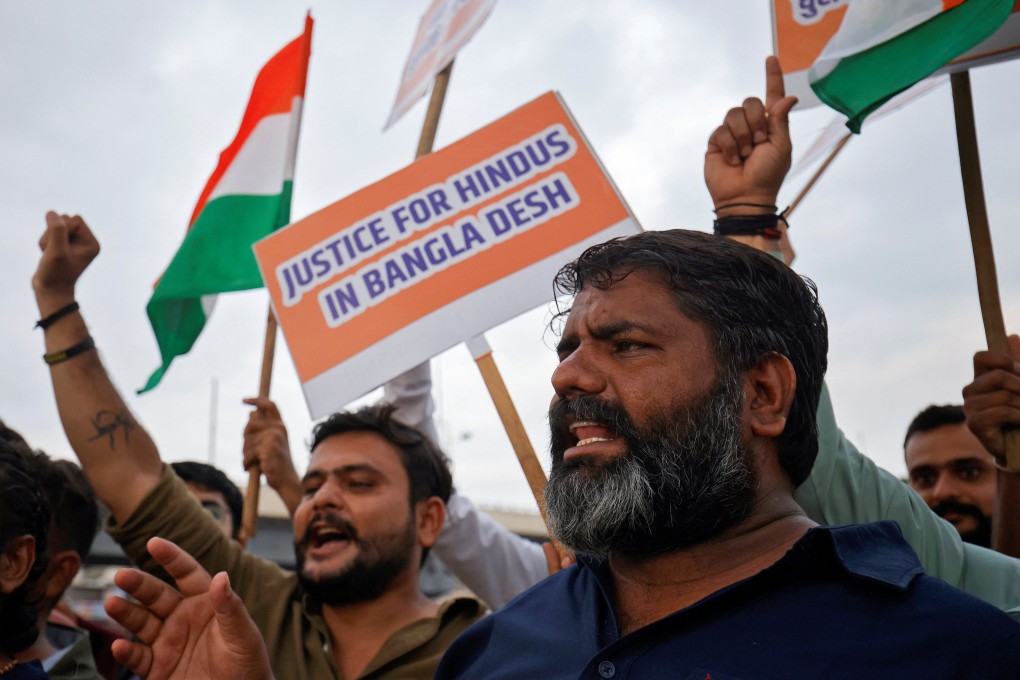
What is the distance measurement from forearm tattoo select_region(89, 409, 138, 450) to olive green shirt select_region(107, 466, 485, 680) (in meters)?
0.18

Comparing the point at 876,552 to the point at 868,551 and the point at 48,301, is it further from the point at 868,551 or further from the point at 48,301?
the point at 48,301

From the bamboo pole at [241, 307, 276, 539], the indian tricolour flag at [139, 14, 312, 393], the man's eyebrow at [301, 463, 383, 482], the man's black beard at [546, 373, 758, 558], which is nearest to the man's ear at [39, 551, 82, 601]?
the bamboo pole at [241, 307, 276, 539]

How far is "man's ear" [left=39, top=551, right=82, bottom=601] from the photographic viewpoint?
9.51ft

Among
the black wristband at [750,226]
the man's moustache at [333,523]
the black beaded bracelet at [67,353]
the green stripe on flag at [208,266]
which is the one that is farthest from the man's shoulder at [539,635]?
the green stripe on flag at [208,266]

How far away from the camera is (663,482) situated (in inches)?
71.9

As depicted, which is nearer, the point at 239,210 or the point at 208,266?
the point at 208,266

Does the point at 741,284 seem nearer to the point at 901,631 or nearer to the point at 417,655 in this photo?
the point at 901,631

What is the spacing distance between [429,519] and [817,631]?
7.13ft

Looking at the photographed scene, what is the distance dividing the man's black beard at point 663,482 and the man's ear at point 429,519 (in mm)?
1707

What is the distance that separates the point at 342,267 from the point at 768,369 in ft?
6.06

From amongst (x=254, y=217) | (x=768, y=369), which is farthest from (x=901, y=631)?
(x=254, y=217)

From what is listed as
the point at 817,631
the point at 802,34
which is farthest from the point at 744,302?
the point at 802,34

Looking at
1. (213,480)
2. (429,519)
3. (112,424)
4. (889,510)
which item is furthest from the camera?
(213,480)

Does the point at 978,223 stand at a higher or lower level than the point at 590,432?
higher
